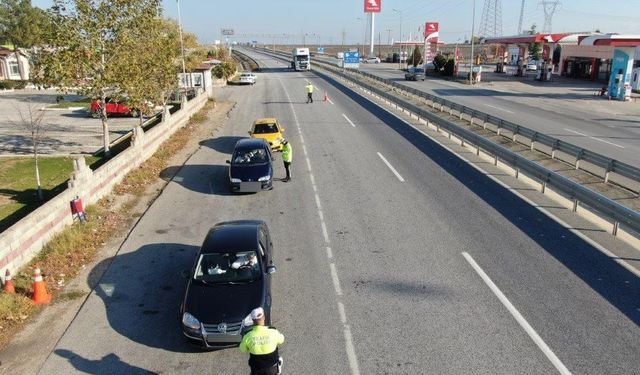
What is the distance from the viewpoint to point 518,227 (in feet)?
42.4

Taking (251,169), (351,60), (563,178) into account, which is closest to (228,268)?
(251,169)

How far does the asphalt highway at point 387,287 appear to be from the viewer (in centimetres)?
793

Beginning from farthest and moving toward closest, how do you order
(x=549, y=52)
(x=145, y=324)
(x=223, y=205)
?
(x=549, y=52) → (x=223, y=205) → (x=145, y=324)

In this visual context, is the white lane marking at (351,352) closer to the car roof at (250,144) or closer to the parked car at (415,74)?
the car roof at (250,144)

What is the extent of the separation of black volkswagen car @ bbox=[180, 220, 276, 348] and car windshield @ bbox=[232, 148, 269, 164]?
691cm

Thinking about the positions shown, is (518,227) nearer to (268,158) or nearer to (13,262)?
(268,158)

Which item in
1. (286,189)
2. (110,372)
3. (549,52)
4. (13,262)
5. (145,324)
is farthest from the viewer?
(549,52)

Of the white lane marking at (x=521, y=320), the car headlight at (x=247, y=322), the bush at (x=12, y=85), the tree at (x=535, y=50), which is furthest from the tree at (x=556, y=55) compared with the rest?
the car headlight at (x=247, y=322)

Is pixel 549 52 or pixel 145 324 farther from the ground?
pixel 549 52

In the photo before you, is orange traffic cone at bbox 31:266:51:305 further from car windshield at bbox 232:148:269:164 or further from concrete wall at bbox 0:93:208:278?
car windshield at bbox 232:148:269:164

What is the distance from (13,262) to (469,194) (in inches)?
496

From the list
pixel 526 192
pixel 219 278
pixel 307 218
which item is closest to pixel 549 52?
pixel 526 192

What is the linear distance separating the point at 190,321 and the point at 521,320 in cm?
578

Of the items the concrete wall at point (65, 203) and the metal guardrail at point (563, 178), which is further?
the metal guardrail at point (563, 178)
